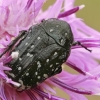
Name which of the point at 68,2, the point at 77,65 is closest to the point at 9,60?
the point at 77,65

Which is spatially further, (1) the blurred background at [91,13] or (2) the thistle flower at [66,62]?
(1) the blurred background at [91,13]

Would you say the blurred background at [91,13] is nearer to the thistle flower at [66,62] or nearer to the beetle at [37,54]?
the thistle flower at [66,62]

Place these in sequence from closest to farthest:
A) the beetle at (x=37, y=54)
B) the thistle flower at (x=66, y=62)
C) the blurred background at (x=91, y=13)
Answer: the beetle at (x=37, y=54)
the thistle flower at (x=66, y=62)
the blurred background at (x=91, y=13)

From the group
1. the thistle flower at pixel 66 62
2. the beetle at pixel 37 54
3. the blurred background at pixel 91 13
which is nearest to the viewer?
the beetle at pixel 37 54

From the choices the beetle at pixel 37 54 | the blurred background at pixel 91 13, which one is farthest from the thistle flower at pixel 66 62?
the blurred background at pixel 91 13

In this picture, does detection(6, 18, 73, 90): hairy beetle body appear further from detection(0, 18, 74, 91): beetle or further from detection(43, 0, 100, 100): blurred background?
detection(43, 0, 100, 100): blurred background

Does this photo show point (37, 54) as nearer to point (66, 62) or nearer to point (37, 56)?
point (37, 56)

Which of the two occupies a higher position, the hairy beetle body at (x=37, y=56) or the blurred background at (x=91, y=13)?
the hairy beetle body at (x=37, y=56)

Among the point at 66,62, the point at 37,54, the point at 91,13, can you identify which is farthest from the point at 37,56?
the point at 91,13
